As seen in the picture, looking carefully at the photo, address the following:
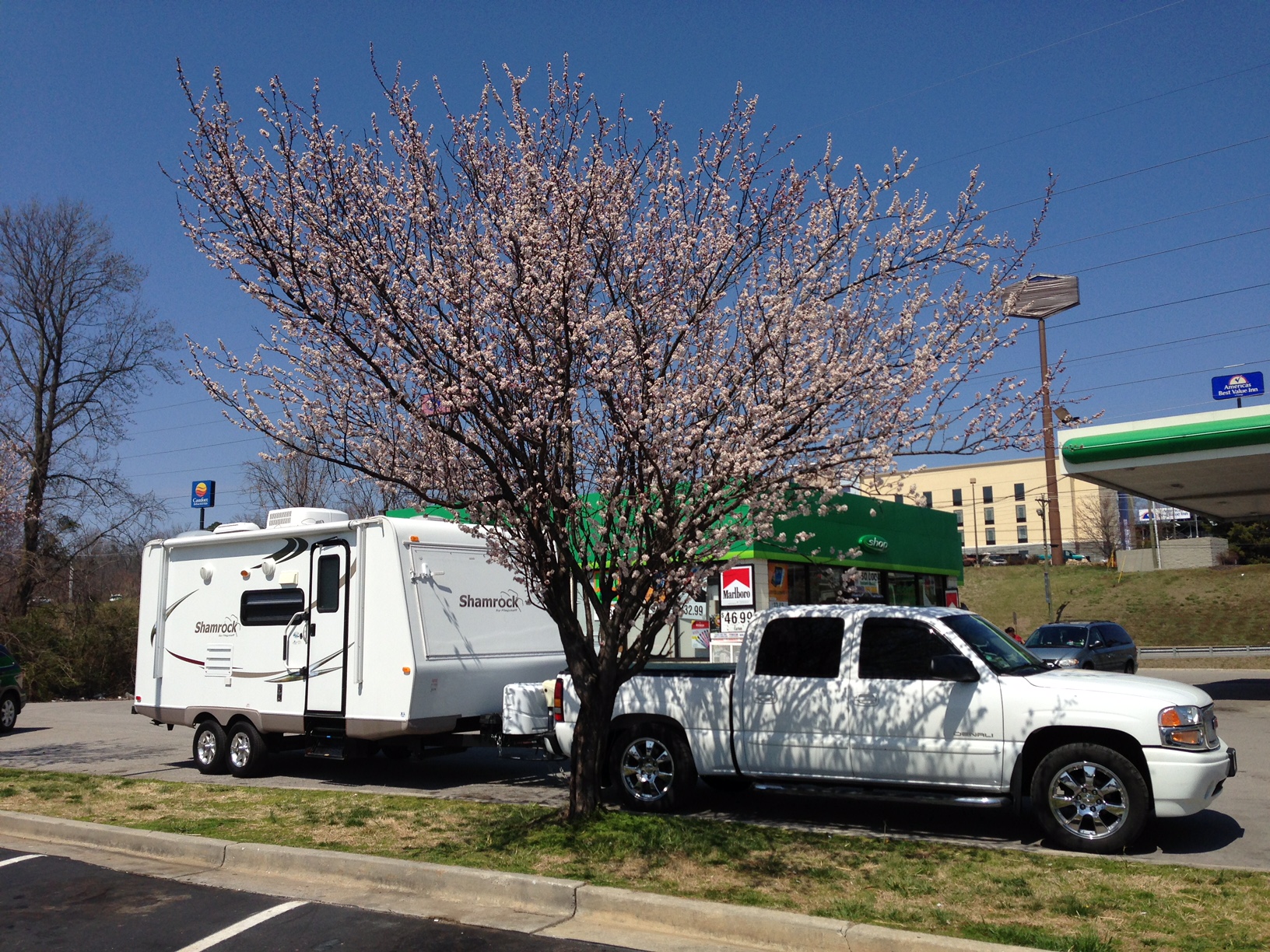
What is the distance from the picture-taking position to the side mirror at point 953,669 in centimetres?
892

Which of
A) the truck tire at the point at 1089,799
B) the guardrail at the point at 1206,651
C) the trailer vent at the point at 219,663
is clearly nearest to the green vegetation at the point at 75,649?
the trailer vent at the point at 219,663

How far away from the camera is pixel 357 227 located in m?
7.91

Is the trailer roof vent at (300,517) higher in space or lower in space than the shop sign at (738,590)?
higher

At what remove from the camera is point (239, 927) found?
6.66m

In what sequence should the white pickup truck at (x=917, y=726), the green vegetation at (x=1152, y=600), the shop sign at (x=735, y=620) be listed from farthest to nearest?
the green vegetation at (x=1152, y=600) → the shop sign at (x=735, y=620) → the white pickup truck at (x=917, y=726)

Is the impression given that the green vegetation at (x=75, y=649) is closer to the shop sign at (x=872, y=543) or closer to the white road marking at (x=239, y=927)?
the shop sign at (x=872, y=543)

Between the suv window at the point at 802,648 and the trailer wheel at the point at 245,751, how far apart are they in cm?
686

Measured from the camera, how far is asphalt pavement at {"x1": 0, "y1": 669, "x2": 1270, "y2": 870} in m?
8.77

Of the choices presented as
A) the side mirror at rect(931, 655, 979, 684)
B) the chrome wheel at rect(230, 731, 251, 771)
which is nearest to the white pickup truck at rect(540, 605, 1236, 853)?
the side mirror at rect(931, 655, 979, 684)

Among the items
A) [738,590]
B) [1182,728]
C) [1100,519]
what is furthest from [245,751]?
[1100,519]

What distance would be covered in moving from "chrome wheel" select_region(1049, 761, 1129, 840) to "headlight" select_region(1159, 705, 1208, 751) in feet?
1.67

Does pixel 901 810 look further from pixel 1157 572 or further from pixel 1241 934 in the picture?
pixel 1157 572

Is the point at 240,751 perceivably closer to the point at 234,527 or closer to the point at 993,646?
the point at 234,527

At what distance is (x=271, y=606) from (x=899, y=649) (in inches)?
308
